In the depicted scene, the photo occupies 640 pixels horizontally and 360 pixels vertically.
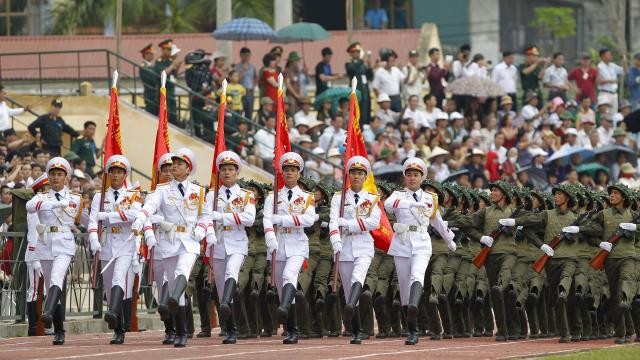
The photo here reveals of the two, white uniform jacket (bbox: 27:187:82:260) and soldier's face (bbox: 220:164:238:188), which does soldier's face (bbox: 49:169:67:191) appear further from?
soldier's face (bbox: 220:164:238:188)

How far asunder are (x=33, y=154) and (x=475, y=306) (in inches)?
324

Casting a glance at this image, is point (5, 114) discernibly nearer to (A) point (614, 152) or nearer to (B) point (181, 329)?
(B) point (181, 329)

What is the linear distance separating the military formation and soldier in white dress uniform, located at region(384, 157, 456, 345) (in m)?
0.02

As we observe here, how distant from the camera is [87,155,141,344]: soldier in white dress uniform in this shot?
2133 cm

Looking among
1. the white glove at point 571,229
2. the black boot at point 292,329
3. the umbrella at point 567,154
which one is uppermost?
the umbrella at point 567,154

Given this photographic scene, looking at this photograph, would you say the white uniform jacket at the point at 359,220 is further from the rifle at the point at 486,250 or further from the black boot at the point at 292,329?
the rifle at the point at 486,250

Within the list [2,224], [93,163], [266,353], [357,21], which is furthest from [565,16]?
[266,353]

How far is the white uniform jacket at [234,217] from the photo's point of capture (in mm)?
21812

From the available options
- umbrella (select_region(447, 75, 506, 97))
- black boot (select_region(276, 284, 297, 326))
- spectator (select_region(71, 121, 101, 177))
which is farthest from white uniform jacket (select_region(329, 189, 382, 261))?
umbrella (select_region(447, 75, 506, 97))

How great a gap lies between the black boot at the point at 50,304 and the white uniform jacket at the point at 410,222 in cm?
365

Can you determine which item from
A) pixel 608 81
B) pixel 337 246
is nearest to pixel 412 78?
pixel 608 81

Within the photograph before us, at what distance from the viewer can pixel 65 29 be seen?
4388 cm

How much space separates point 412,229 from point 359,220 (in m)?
0.60

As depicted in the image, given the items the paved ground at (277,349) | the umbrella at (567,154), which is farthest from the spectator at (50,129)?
the umbrella at (567,154)
